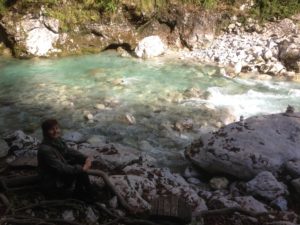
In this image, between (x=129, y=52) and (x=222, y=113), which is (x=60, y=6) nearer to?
(x=129, y=52)

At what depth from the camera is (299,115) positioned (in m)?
8.11

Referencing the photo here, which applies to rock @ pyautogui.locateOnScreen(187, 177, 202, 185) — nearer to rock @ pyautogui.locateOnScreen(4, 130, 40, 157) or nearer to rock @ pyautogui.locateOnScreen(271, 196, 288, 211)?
rock @ pyautogui.locateOnScreen(271, 196, 288, 211)

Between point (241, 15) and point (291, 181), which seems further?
point (241, 15)

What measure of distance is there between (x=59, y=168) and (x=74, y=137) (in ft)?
11.0

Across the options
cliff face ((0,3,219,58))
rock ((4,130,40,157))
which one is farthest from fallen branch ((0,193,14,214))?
cliff face ((0,3,219,58))

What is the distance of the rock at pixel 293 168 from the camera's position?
6757mm

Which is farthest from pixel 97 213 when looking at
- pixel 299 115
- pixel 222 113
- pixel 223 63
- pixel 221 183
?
pixel 223 63

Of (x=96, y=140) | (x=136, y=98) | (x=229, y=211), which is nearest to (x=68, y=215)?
(x=229, y=211)

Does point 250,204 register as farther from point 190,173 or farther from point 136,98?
point 136,98

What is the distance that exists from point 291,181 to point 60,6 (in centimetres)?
1170

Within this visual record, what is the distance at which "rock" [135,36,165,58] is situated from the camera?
49.8 ft

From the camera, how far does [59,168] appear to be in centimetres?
530

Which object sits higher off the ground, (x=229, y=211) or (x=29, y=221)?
(x=29, y=221)

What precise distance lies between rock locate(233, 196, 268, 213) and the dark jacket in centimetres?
228
